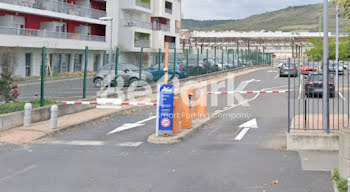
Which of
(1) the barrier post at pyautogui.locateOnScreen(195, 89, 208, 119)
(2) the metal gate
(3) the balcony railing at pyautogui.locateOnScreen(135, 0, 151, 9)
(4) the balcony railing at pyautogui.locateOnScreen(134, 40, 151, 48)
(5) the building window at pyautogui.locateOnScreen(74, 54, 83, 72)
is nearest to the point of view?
(2) the metal gate

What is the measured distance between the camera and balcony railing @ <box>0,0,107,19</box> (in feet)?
136

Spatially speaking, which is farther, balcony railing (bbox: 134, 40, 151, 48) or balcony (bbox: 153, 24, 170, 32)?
balcony (bbox: 153, 24, 170, 32)

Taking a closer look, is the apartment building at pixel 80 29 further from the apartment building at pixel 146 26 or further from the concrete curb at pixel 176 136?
the concrete curb at pixel 176 136

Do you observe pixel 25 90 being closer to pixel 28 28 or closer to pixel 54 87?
pixel 54 87

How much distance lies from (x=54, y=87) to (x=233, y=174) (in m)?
11.8

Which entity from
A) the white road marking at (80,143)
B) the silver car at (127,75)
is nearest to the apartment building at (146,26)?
the silver car at (127,75)

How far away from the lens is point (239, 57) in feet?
171

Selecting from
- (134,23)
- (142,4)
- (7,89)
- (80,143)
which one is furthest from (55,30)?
(80,143)

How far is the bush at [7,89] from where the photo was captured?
51.5 ft

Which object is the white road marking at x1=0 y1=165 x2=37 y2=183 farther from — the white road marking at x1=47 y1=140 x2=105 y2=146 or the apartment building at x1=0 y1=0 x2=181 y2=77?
the apartment building at x1=0 y1=0 x2=181 y2=77

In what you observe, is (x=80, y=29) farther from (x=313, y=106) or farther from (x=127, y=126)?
(x=313, y=106)

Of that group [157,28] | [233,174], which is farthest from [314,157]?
[157,28]

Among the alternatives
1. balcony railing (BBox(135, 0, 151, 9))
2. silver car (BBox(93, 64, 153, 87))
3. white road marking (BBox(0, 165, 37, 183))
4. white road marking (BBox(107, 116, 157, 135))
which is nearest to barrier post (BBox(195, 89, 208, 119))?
white road marking (BBox(107, 116, 157, 135))

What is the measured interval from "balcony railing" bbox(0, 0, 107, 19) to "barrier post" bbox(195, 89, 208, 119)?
2798cm
